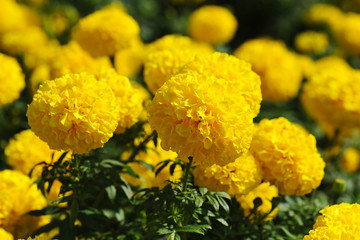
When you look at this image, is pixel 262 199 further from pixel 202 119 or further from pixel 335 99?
pixel 335 99

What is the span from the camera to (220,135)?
166 centimetres

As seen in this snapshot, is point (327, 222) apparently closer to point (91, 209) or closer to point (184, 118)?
point (184, 118)

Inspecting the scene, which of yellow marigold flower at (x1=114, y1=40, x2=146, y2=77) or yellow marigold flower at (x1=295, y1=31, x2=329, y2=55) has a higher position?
yellow marigold flower at (x1=114, y1=40, x2=146, y2=77)

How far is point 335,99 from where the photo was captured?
323 cm

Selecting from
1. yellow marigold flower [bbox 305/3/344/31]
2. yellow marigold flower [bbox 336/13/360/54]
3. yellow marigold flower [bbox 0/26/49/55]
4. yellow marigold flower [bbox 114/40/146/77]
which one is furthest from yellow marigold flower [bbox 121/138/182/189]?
yellow marigold flower [bbox 305/3/344/31]

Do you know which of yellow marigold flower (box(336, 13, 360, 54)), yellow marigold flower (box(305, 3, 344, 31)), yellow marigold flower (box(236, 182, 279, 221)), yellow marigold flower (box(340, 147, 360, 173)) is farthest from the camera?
yellow marigold flower (box(305, 3, 344, 31))

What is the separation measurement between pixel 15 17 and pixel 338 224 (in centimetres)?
394

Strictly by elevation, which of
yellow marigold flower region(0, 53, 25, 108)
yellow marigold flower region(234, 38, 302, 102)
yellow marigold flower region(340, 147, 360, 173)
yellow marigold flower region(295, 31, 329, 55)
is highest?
yellow marigold flower region(0, 53, 25, 108)

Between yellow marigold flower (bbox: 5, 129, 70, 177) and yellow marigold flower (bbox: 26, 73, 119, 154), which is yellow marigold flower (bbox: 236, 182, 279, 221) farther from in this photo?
yellow marigold flower (bbox: 5, 129, 70, 177)

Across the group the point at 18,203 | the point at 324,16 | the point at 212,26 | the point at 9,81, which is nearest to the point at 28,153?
the point at 18,203

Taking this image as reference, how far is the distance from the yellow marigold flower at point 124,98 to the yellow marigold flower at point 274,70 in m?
1.86

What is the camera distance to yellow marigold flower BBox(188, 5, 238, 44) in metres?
4.52

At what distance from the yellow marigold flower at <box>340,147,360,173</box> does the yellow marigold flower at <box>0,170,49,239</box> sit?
2619 millimetres

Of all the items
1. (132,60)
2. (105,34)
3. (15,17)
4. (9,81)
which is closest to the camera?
(9,81)
